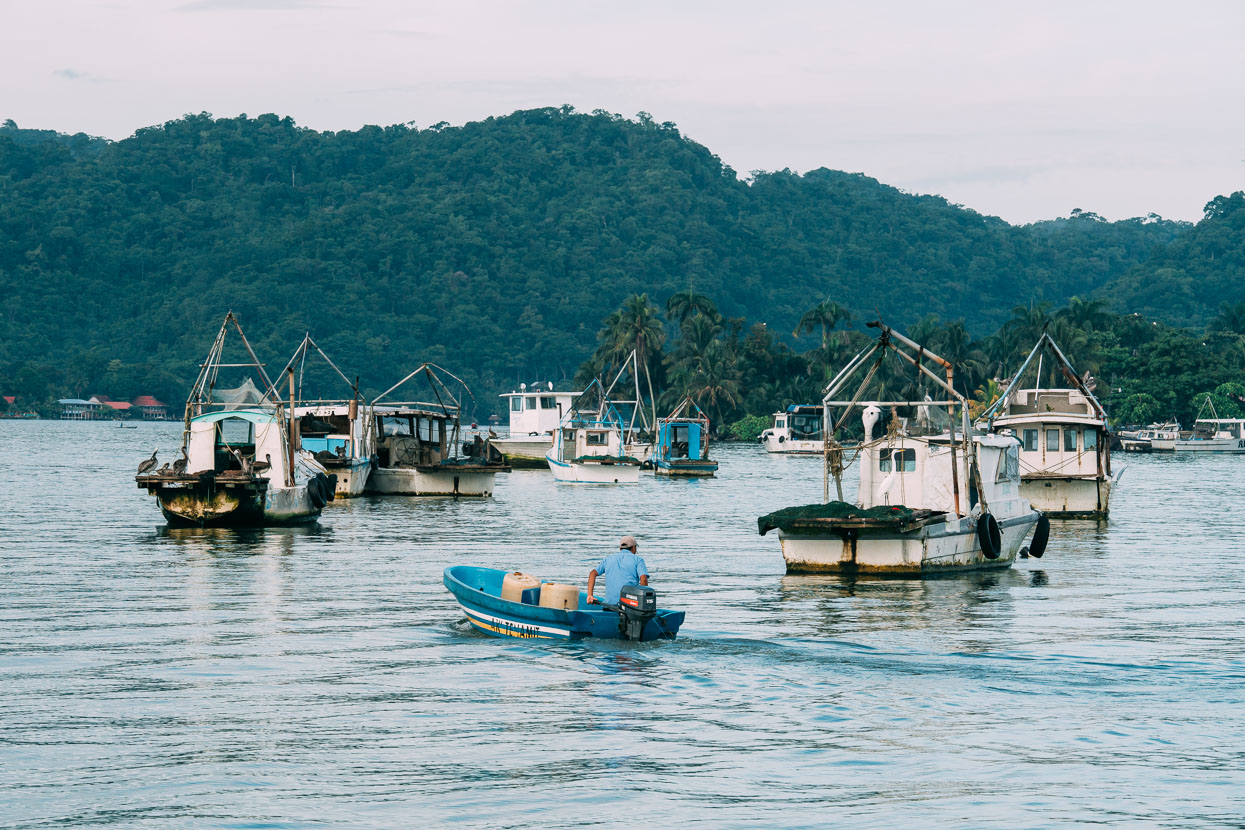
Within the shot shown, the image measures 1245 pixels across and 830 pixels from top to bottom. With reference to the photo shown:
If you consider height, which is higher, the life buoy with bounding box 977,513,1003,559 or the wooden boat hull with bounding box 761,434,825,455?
the wooden boat hull with bounding box 761,434,825,455

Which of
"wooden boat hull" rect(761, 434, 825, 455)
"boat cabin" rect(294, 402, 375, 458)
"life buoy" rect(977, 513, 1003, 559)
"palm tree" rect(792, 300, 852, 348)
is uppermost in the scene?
"palm tree" rect(792, 300, 852, 348)

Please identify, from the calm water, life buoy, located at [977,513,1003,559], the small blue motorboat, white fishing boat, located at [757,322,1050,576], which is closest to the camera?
the calm water

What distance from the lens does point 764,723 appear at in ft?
65.7

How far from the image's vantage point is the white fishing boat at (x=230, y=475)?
4816cm

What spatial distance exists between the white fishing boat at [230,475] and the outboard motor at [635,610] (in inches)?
1004

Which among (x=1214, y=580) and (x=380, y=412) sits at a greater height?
(x=380, y=412)

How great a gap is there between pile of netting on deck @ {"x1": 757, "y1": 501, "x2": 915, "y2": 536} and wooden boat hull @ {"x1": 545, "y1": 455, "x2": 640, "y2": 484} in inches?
2033

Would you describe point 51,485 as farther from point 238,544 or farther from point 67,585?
point 67,585

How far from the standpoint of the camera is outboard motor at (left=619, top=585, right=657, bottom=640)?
24.8 m

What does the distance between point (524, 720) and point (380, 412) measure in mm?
56113

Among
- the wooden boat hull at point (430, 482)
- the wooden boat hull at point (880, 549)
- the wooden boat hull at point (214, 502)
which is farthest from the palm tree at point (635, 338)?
the wooden boat hull at point (880, 549)

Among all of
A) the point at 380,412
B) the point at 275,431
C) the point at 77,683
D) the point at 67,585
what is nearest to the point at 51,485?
the point at 380,412

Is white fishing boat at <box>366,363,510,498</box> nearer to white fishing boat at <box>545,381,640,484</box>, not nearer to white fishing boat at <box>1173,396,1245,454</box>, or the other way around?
white fishing boat at <box>545,381,640,484</box>

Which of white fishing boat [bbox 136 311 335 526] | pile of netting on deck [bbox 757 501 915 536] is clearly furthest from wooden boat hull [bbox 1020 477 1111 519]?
white fishing boat [bbox 136 311 335 526]
